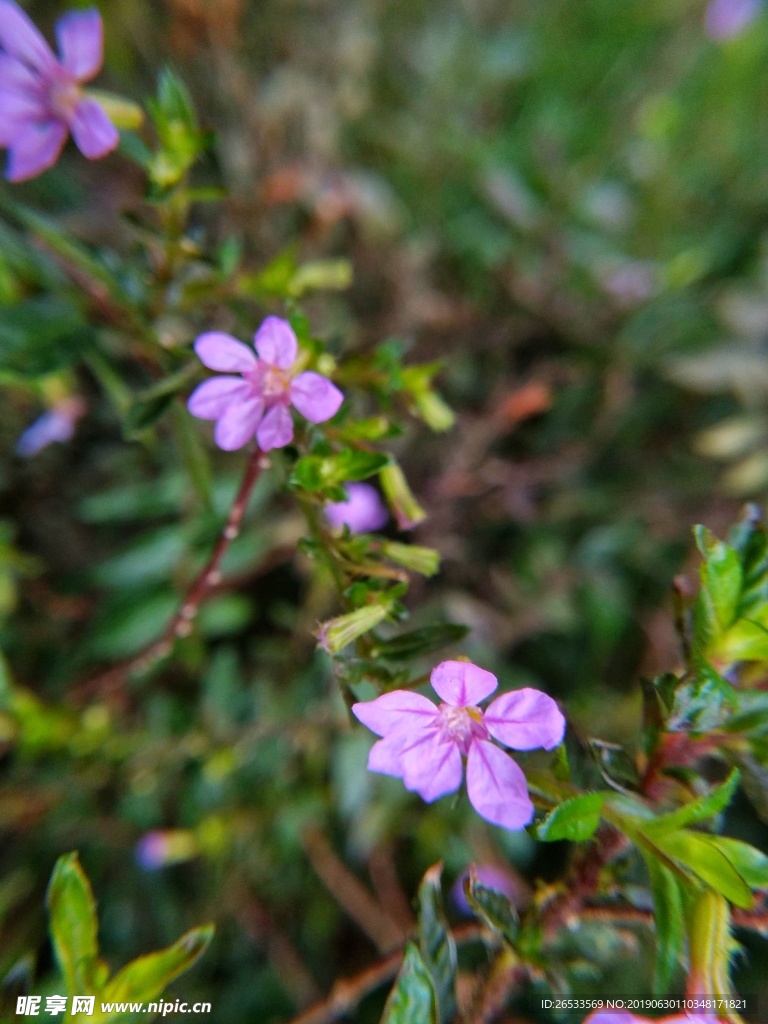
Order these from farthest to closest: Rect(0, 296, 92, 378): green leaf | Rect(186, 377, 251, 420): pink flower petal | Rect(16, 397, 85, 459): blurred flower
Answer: Rect(16, 397, 85, 459): blurred flower, Rect(0, 296, 92, 378): green leaf, Rect(186, 377, 251, 420): pink flower petal

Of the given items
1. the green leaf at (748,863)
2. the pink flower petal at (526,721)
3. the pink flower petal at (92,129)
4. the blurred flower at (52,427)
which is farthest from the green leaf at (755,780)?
the blurred flower at (52,427)

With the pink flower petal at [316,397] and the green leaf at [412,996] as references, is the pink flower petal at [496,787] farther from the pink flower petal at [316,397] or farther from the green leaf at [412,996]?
the pink flower petal at [316,397]

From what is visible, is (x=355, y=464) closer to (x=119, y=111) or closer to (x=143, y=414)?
(x=143, y=414)

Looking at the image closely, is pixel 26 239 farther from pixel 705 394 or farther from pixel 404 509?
pixel 705 394

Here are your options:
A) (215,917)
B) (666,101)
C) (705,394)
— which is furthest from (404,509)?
(666,101)

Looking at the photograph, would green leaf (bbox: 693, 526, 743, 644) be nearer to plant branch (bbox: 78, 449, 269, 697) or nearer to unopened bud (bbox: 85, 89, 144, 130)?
plant branch (bbox: 78, 449, 269, 697)
